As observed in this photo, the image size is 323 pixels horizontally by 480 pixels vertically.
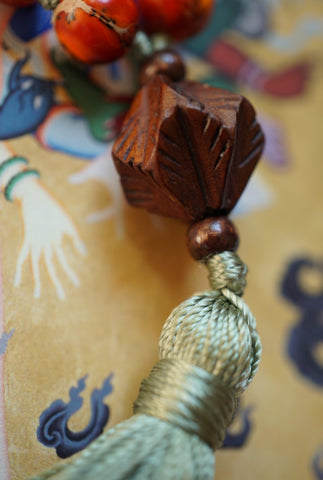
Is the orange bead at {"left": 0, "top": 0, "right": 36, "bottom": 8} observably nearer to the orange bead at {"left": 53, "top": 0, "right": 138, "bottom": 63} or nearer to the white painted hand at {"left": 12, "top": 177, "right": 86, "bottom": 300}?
the orange bead at {"left": 53, "top": 0, "right": 138, "bottom": 63}

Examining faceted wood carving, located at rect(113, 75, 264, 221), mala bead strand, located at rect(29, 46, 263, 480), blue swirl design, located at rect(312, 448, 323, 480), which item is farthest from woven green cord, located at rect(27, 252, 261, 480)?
blue swirl design, located at rect(312, 448, 323, 480)

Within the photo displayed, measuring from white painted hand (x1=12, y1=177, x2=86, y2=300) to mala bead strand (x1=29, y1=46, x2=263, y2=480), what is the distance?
0.09 metres

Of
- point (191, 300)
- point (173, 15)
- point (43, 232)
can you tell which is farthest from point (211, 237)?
point (173, 15)

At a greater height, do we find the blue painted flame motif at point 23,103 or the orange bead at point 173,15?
the orange bead at point 173,15

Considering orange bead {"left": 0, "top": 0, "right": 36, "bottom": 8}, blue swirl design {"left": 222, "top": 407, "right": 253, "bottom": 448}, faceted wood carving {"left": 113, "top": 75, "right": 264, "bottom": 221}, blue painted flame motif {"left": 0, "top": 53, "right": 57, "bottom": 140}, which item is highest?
orange bead {"left": 0, "top": 0, "right": 36, "bottom": 8}

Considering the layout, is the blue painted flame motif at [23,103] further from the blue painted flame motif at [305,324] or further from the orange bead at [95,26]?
the blue painted flame motif at [305,324]

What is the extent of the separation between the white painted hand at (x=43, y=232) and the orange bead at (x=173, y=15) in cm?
26

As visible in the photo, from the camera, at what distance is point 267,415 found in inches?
22.1

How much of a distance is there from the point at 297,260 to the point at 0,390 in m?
0.44

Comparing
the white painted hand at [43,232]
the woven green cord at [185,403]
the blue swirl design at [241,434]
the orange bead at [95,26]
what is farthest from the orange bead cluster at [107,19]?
the blue swirl design at [241,434]

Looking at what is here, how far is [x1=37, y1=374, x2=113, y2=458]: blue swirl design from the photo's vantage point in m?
0.44

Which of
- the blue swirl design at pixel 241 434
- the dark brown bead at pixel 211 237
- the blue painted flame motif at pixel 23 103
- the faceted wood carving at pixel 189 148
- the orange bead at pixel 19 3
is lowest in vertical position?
the blue swirl design at pixel 241 434

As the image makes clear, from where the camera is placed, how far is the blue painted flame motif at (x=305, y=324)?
0.59m

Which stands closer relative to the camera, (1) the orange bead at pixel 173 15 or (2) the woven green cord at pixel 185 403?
(2) the woven green cord at pixel 185 403
